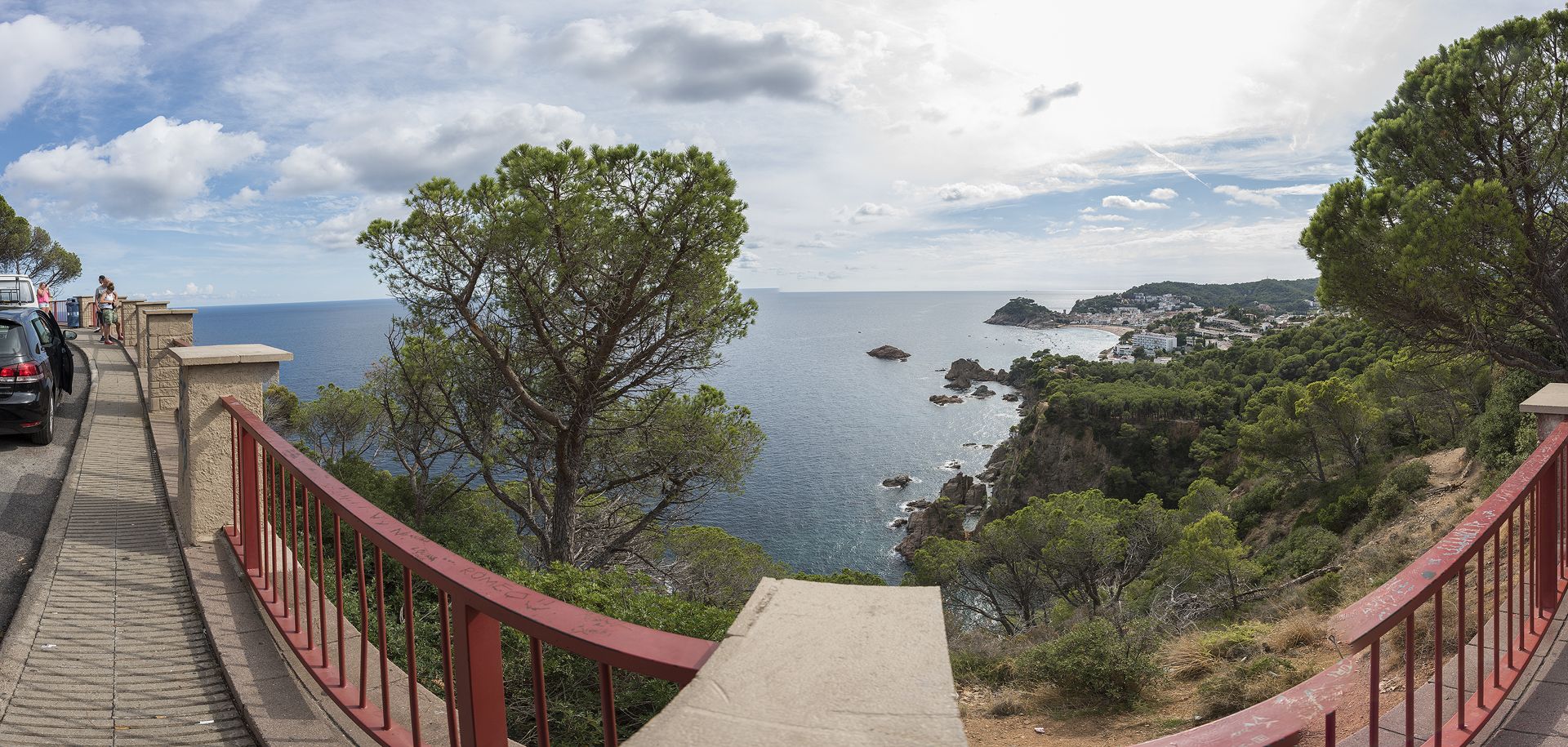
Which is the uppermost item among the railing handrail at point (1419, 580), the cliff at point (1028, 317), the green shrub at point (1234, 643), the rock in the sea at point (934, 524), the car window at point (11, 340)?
the cliff at point (1028, 317)

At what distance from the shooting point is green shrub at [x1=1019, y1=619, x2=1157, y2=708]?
20.2 ft

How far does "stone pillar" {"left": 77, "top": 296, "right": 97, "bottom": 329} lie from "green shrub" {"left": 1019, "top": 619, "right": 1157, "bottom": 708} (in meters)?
24.0

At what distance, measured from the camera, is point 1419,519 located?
40.1ft

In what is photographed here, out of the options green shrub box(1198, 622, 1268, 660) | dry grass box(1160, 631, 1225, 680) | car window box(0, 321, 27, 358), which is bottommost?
dry grass box(1160, 631, 1225, 680)

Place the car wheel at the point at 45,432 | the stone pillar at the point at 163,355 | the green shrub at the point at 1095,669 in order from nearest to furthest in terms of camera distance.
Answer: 1. the green shrub at the point at 1095,669
2. the car wheel at the point at 45,432
3. the stone pillar at the point at 163,355

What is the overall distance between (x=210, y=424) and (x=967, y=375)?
84008mm

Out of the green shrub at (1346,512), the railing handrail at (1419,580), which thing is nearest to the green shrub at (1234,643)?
the railing handrail at (1419,580)

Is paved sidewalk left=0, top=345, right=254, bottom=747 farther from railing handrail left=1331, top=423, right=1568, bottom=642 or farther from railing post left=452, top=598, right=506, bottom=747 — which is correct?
railing handrail left=1331, top=423, right=1568, bottom=642

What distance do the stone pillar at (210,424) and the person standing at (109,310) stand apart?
16.0 m

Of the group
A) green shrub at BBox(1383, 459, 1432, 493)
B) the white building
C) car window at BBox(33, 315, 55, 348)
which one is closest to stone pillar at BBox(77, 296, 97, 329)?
car window at BBox(33, 315, 55, 348)

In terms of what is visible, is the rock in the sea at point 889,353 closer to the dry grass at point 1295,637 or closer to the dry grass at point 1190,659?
the dry grass at point 1190,659

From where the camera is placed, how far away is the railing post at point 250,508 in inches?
163

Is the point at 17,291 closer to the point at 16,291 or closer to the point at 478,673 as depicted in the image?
the point at 16,291

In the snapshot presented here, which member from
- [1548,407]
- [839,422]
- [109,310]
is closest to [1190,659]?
[1548,407]
